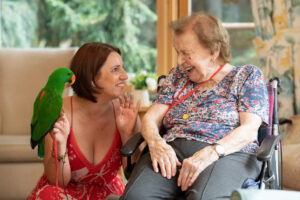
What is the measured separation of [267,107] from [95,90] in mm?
761

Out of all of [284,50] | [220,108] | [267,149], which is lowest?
[267,149]

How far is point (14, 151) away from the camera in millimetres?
2893

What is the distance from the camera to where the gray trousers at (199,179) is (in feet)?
5.64

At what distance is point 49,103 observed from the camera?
1.57 meters

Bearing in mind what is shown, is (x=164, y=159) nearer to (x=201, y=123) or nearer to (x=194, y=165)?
(x=194, y=165)

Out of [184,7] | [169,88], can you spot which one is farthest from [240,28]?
[169,88]

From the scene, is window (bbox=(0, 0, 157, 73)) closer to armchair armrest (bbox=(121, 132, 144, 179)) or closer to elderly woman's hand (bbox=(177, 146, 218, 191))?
armchair armrest (bbox=(121, 132, 144, 179))

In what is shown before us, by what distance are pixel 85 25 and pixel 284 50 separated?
2.32 meters

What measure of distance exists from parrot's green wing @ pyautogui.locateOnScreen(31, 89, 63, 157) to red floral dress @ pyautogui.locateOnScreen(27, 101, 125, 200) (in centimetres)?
50

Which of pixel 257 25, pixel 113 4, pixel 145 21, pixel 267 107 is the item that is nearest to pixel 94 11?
pixel 113 4

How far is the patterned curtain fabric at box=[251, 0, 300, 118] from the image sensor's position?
2926 millimetres

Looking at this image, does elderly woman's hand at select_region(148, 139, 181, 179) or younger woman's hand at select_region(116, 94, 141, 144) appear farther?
younger woman's hand at select_region(116, 94, 141, 144)

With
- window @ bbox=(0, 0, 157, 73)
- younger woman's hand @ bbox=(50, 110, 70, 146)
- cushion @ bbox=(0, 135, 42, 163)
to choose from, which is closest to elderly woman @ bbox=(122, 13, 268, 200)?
younger woman's hand @ bbox=(50, 110, 70, 146)

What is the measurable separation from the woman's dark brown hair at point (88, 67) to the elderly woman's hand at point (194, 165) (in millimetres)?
565
